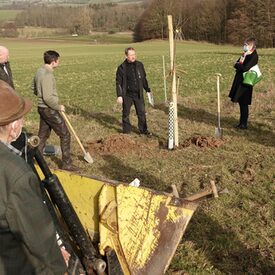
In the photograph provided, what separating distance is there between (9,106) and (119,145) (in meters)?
6.35

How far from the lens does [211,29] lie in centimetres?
7331

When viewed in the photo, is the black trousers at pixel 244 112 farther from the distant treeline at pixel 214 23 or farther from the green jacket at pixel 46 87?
the distant treeline at pixel 214 23

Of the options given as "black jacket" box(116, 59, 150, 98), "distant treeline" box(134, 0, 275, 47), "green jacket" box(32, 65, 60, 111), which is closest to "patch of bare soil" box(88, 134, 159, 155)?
"black jacket" box(116, 59, 150, 98)

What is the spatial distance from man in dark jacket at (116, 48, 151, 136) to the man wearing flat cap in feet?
22.7

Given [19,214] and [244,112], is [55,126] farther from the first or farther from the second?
[19,214]

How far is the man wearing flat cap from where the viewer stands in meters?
2.03

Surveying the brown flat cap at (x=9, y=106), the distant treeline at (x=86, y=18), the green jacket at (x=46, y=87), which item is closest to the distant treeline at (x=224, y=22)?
the distant treeline at (x=86, y=18)

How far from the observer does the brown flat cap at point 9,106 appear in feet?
7.23

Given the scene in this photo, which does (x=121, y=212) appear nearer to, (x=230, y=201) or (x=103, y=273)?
(x=103, y=273)

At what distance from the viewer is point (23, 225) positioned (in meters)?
2.09

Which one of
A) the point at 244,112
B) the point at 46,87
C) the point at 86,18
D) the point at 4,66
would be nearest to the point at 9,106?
A: the point at 46,87

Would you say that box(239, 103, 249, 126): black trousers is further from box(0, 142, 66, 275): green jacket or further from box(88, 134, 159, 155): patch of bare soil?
box(0, 142, 66, 275): green jacket

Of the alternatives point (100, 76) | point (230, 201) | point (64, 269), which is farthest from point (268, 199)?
point (100, 76)

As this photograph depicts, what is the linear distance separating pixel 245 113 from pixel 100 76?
60.7 ft
